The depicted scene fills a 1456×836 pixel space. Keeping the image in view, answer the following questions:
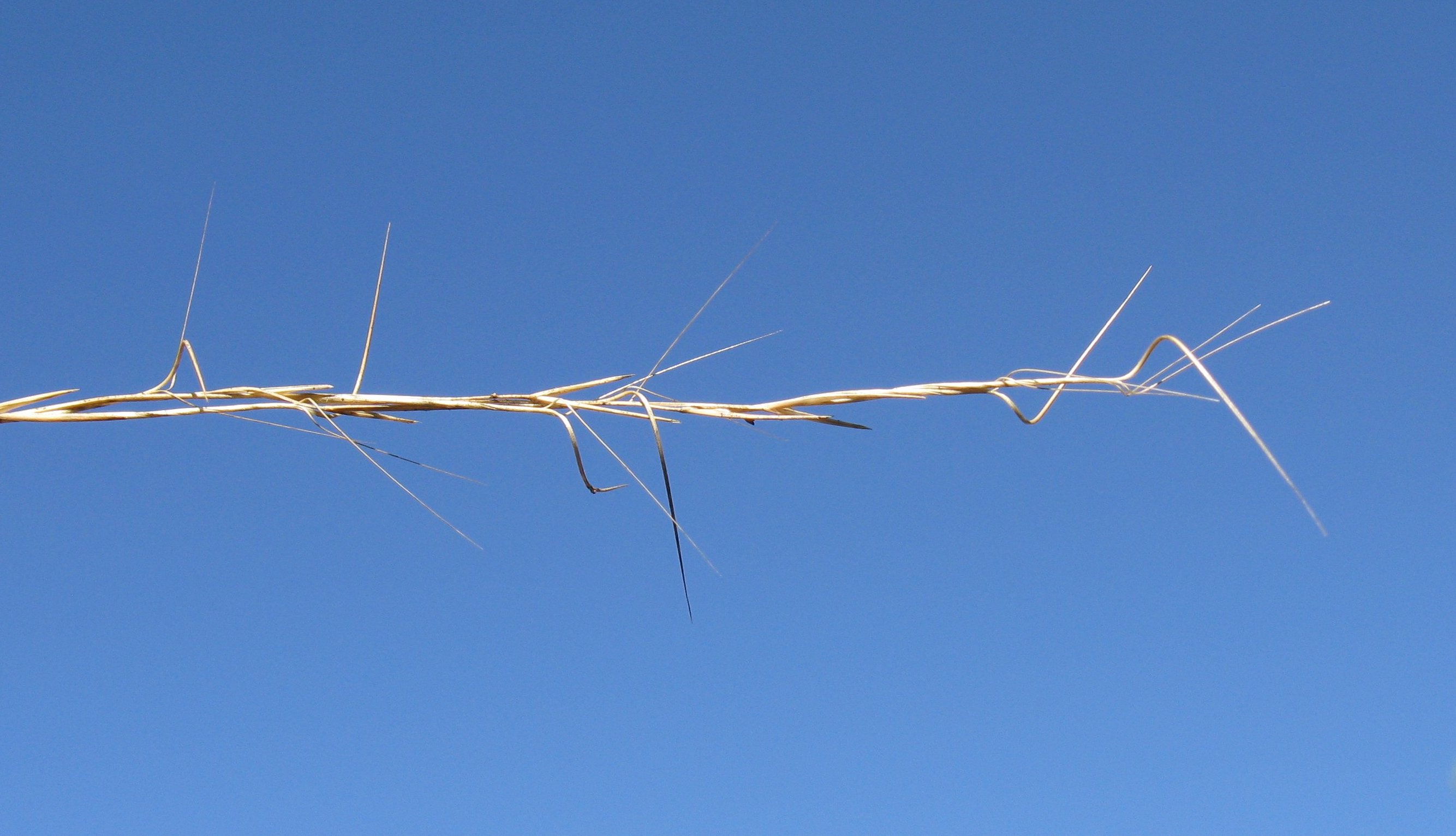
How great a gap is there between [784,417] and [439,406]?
428mm

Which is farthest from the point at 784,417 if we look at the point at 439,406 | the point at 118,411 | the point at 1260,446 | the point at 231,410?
the point at 118,411

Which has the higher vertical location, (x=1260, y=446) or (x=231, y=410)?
(x=231, y=410)

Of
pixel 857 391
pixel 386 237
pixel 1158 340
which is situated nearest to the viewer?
pixel 1158 340

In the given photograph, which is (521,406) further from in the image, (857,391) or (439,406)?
(857,391)

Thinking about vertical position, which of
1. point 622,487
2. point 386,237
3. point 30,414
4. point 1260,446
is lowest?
point 1260,446

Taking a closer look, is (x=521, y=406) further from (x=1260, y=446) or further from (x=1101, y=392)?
(x=1260, y=446)

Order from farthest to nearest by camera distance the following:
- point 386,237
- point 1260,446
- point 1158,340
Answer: point 386,237 < point 1158,340 < point 1260,446

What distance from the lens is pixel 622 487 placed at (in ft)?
4.36

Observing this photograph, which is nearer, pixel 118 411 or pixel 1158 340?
pixel 1158 340

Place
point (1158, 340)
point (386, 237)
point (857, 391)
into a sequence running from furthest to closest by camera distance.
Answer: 1. point (386, 237)
2. point (857, 391)
3. point (1158, 340)

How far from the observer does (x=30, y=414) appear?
1.36 m

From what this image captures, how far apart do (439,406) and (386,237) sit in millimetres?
434

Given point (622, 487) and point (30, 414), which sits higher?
point (30, 414)

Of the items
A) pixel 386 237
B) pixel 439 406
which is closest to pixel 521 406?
pixel 439 406
